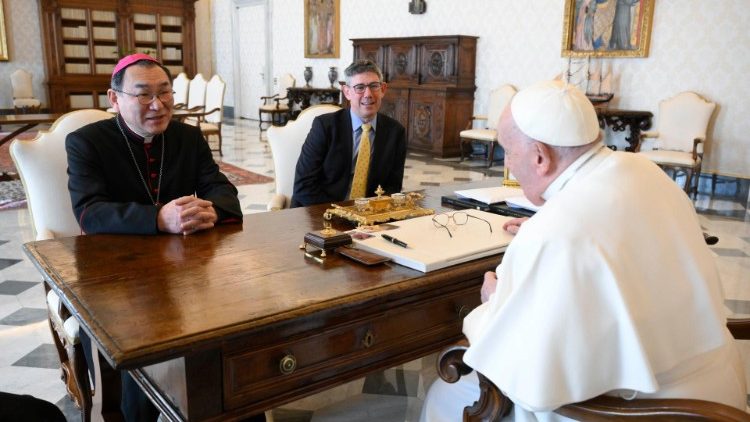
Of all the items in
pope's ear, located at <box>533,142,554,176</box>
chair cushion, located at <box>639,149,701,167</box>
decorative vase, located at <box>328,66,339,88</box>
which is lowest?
chair cushion, located at <box>639,149,701,167</box>

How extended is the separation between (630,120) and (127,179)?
6.53 meters

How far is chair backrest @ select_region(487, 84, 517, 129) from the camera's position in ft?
28.0

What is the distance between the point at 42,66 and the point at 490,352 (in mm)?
14445

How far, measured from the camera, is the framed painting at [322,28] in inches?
475

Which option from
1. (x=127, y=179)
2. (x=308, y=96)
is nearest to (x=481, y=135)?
(x=308, y=96)

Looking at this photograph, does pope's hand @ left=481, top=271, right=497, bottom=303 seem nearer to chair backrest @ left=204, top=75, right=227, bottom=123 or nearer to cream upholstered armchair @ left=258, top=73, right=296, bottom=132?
chair backrest @ left=204, top=75, right=227, bottom=123

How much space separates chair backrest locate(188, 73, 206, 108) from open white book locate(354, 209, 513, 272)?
8.56m

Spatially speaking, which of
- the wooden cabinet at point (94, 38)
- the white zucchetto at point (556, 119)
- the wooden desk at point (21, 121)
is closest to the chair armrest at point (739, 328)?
the white zucchetto at point (556, 119)

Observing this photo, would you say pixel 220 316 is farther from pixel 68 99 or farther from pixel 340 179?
pixel 68 99

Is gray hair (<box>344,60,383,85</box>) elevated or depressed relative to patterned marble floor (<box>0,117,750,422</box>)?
elevated

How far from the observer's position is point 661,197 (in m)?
1.28

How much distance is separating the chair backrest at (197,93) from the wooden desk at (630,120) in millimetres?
6119

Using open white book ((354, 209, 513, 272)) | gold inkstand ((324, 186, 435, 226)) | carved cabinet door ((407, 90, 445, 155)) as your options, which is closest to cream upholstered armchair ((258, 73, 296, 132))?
carved cabinet door ((407, 90, 445, 155))

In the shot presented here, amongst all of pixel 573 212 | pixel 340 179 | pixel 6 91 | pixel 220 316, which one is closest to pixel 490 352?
pixel 573 212
